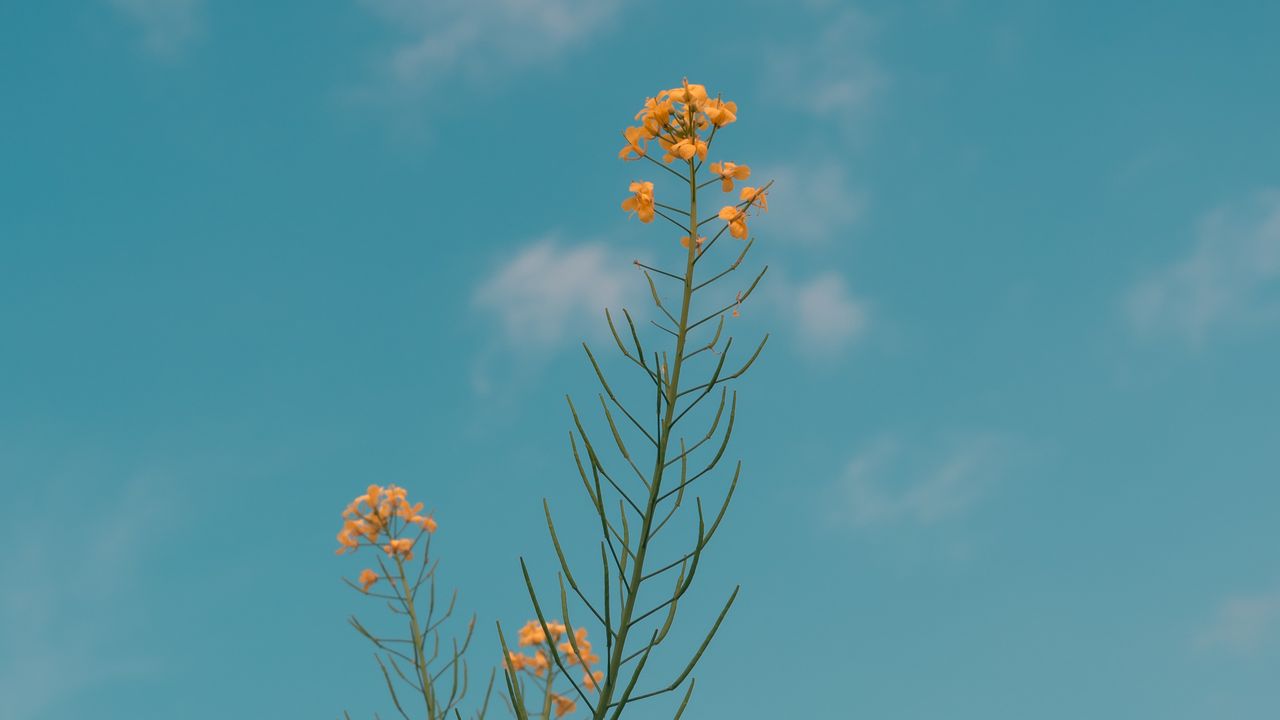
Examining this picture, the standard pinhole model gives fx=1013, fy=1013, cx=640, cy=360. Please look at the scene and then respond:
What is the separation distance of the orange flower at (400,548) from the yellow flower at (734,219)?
133 inches

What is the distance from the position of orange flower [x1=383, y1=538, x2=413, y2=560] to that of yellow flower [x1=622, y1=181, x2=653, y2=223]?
10.7ft

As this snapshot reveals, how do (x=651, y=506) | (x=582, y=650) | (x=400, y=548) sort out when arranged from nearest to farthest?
(x=651, y=506) < (x=400, y=548) < (x=582, y=650)

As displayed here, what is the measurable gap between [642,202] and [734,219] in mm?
242

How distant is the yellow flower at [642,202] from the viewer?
2.62m

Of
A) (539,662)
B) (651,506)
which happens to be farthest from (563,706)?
(651,506)

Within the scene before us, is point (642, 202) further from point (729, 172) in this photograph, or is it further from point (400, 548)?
point (400, 548)

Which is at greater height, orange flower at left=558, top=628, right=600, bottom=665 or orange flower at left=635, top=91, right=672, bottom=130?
orange flower at left=558, top=628, right=600, bottom=665

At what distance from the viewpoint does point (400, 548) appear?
5391 mm

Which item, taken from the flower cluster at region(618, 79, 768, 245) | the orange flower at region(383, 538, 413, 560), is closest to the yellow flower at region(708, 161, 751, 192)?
the flower cluster at region(618, 79, 768, 245)

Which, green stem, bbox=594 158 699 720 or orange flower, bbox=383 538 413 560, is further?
orange flower, bbox=383 538 413 560

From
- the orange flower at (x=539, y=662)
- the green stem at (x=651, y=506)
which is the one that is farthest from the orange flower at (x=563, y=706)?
the green stem at (x=651, y=506)

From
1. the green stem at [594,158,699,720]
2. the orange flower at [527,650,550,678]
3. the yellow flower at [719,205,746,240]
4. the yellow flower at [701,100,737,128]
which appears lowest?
the green stem at [594,158,699,720]

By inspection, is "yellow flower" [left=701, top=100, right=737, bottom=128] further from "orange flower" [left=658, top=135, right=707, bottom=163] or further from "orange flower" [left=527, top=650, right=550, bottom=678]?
"orange flower" [left=527, top=650, right=550, bottom=678]

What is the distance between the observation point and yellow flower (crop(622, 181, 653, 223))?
262 centimetres
